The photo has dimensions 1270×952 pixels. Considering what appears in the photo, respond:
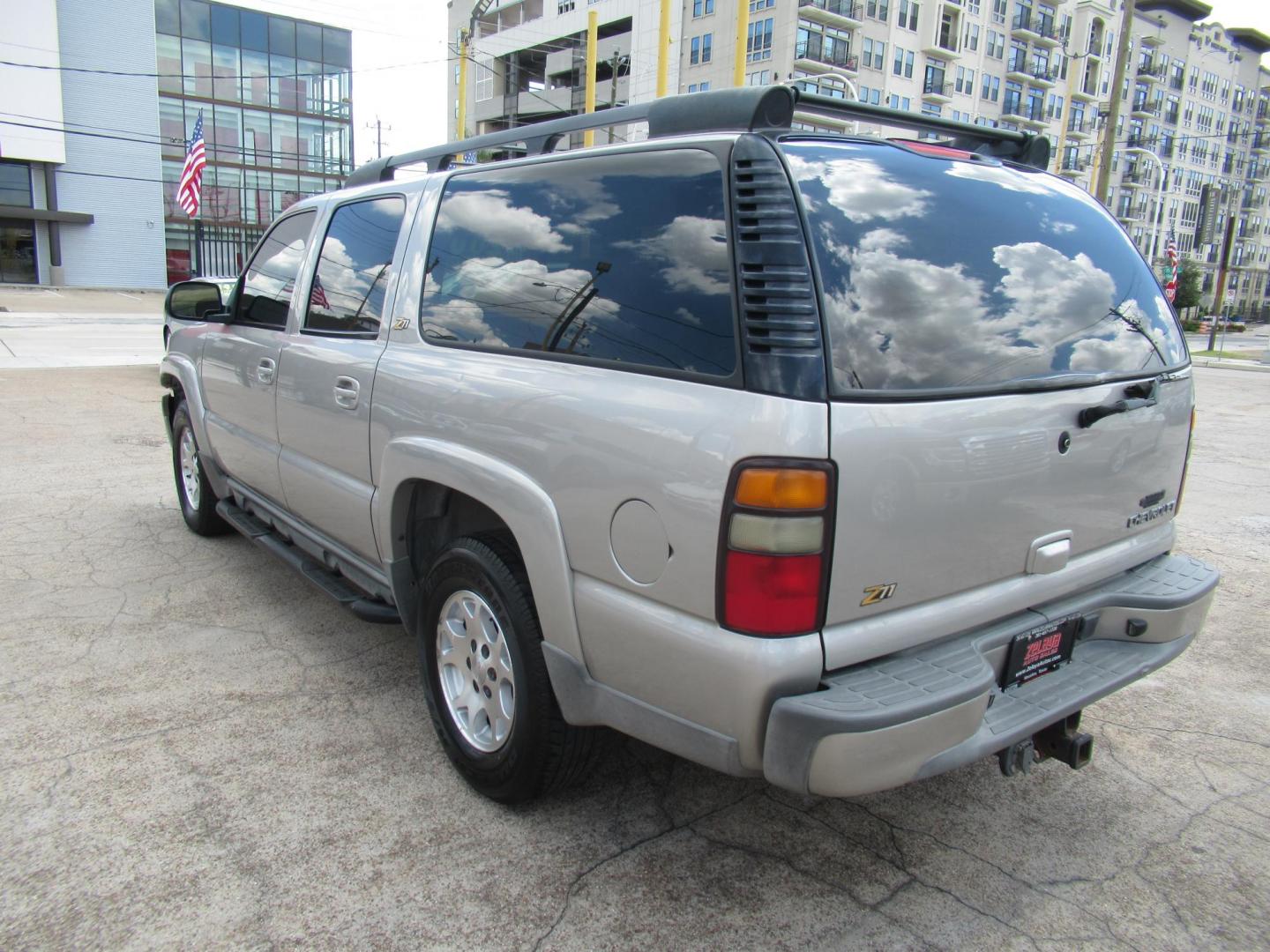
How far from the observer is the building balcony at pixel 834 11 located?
51.4 meters

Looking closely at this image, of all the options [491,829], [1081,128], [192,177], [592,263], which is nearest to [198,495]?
[491,829]

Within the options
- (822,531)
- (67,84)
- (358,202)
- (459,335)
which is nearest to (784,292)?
(822,531)

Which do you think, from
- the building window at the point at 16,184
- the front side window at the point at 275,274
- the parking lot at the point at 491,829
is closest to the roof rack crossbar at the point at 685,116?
the front side window at the point at 275,274

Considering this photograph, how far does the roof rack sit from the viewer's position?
2254mm

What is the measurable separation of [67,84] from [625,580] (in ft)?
157

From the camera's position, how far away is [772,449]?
192 centimetres

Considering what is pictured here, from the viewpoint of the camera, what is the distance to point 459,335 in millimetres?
2881

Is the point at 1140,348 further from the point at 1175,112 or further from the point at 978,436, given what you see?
the point at 1175,112

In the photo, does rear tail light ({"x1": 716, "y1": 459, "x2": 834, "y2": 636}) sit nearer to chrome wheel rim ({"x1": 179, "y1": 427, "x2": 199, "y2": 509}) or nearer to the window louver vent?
the window louver vent

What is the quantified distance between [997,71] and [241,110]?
169ft

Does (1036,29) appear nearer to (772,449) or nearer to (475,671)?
(475,671)

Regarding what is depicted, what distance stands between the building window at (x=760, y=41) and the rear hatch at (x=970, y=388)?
182 ft

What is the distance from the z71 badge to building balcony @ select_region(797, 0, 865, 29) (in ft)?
187

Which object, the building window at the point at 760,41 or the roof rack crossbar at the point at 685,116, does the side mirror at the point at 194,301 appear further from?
the building window at the point at 760,41
